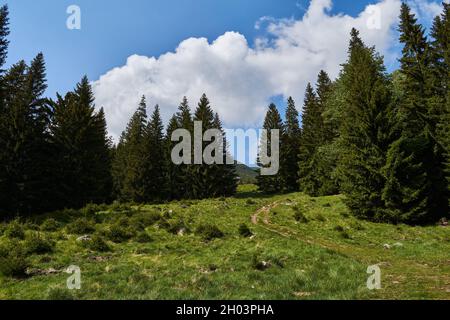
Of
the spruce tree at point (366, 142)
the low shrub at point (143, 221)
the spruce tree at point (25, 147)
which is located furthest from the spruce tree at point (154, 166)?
the spruce tree at point (366, 142)

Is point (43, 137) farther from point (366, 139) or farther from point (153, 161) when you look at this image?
point (366, 139)

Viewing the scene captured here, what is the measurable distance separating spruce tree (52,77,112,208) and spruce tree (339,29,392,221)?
99.3ft

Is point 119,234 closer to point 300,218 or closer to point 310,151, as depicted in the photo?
point 300,218

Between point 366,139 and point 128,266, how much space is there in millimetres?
23923

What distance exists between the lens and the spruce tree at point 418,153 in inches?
A: 1005

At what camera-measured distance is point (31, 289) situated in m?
10.3

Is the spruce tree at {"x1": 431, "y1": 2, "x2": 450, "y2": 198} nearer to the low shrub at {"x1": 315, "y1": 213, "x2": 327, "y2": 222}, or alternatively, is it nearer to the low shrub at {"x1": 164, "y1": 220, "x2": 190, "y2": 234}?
the low shrub at {"x1": 315, "y1": 213, "x2": 327, "y2": 222}

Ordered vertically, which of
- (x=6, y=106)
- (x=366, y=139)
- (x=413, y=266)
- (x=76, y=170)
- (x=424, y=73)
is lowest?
(x=413, y=266)

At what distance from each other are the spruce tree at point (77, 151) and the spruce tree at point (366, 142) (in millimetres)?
30258

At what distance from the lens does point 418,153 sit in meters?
28.2

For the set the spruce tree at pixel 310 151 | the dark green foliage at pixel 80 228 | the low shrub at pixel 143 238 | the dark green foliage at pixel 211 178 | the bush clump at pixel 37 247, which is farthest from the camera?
the dark green foliage at pixel 211 178

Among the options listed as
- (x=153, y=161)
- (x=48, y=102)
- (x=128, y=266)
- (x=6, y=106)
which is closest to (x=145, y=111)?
(x=153, y=161)

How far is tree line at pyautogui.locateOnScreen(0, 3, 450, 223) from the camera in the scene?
87.4 feet

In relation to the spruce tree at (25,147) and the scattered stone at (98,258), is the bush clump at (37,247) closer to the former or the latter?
the scattered stone at (98,258)
